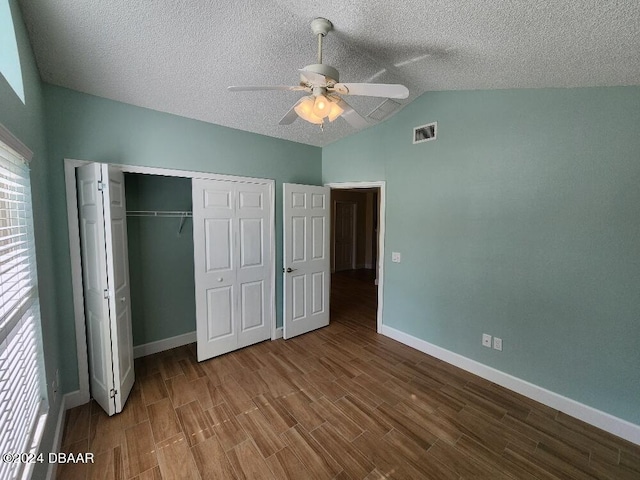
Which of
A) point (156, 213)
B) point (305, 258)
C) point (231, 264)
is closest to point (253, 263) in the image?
point (231, 264)

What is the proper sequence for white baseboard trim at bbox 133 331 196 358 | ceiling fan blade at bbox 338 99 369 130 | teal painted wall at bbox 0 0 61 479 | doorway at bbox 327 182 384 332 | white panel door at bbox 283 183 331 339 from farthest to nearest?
doorway at bbox 327 182 384 332
white panel door at bbox 283 183 331 339
white baseboard trim at bbox 133 331 196 358
ceiling fan blade at bbox 338 99 369 130
teal painted wall at bbox 0 0 61 479

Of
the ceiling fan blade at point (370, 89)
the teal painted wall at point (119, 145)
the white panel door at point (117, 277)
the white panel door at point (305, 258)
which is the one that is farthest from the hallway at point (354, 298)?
the ceiling fan blade at point (370, 89)

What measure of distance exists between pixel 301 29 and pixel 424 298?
108 inches

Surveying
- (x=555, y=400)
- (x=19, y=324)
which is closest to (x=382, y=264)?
(x=555, y=400)

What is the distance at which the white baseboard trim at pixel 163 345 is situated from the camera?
9.43 ft

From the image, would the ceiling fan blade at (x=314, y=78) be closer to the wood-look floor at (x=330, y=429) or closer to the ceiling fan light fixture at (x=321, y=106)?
the ceiling fan light fixture at (x=321, y=106)

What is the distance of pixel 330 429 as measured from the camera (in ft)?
6.26

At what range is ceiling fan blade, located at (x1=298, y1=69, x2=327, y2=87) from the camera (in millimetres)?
1295

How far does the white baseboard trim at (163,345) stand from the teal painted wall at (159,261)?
0.04 meters

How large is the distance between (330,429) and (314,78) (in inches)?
91.3

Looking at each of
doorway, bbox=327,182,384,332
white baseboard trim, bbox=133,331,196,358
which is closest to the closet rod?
white baseboard trim, bbox=133,331,196,358

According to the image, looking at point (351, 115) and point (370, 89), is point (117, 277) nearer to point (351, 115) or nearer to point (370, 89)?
point (351, 115)

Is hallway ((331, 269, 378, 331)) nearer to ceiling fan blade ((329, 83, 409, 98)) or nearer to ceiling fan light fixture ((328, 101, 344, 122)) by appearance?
ceiling fan light fixture ((328, 101, 344, 122))

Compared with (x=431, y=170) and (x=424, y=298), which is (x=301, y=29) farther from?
(x=424, y=298)
